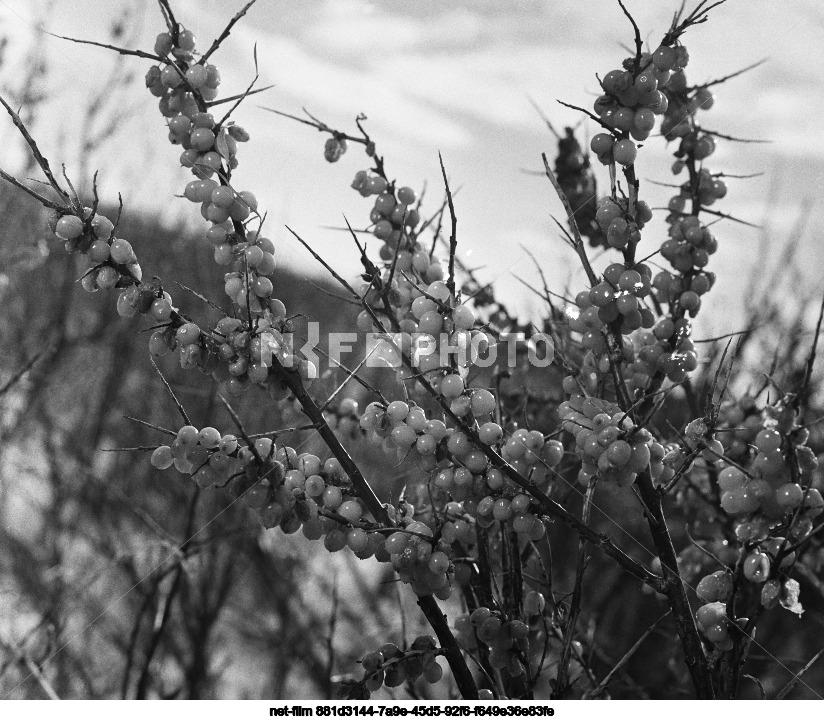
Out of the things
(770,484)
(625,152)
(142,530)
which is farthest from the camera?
(142,530)

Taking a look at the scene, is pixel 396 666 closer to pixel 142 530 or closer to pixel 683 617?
pixel 683 617

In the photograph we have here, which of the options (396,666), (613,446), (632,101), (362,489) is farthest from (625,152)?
(396,666)

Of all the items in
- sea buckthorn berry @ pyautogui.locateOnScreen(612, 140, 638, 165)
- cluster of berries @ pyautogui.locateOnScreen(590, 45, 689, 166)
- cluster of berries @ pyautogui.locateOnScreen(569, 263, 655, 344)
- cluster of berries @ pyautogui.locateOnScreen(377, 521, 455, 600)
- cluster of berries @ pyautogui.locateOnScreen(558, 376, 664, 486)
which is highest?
cluster of berries @ pyautogui.locateOnScreen(590, 45, 689, 166)

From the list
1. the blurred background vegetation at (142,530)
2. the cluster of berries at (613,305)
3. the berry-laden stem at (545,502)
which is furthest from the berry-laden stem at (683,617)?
the blurred background vegetation at (142,530)

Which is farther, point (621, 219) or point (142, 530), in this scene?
point (142, 530)

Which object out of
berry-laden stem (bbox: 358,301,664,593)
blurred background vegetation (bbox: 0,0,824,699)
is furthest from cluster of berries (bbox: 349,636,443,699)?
blurred background vegetation (bbox: 0,0,824,699)

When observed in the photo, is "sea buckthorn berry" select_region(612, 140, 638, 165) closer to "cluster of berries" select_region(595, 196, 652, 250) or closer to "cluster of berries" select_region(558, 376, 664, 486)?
"cluster of berries" select_region(595, 196, 652, 250)

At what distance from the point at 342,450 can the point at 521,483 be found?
16 cm

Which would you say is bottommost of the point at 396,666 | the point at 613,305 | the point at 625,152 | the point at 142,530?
the point at 396,666

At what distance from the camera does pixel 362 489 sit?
66cm

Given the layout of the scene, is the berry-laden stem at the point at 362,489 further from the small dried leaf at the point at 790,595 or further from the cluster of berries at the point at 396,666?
the small dried leaf at the point at 790,595

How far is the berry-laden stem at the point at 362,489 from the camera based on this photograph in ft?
2.15

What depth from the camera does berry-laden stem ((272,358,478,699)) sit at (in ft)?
2.15
